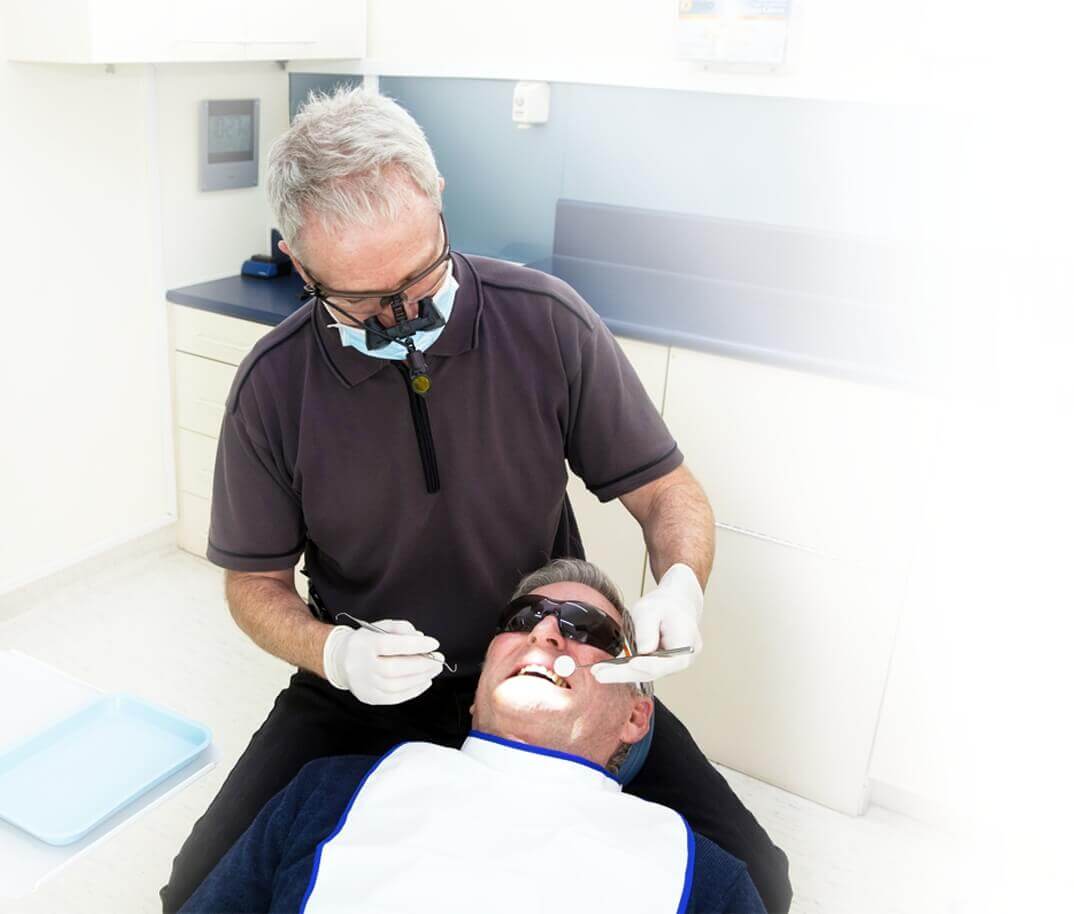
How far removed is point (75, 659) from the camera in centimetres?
261

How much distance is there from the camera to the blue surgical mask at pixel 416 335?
4.92ft

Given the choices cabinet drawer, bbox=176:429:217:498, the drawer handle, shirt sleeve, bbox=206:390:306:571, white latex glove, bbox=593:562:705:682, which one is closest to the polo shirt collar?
shirt sleeve, bbox=206:390:306:571

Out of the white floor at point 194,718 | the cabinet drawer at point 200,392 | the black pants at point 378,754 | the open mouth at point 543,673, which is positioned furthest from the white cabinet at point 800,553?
the cabinet drawer at point 200,392

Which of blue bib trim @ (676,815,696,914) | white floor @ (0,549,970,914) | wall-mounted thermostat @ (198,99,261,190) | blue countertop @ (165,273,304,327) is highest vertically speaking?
wall-mounted thermostat @ (198,99,261,190)

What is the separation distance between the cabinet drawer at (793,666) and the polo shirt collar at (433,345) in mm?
897

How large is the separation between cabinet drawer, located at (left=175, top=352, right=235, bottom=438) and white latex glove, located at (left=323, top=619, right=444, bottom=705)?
1.60 meters

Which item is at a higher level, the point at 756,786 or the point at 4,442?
the point at 4,442

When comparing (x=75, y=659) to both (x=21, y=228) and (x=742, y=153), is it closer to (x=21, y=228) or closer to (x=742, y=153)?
(x=21, y=228)

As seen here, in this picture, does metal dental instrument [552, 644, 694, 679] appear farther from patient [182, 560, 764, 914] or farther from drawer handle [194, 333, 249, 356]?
drawer handle [194, 333, 249, 356]

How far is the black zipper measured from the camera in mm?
1537

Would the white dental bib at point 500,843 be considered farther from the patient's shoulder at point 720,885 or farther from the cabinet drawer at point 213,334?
the cabinet drawer at point 213,334

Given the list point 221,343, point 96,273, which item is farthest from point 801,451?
point 96,273

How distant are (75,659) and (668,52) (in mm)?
2015

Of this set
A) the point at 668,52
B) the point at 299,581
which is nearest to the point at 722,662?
the point at 299,581
